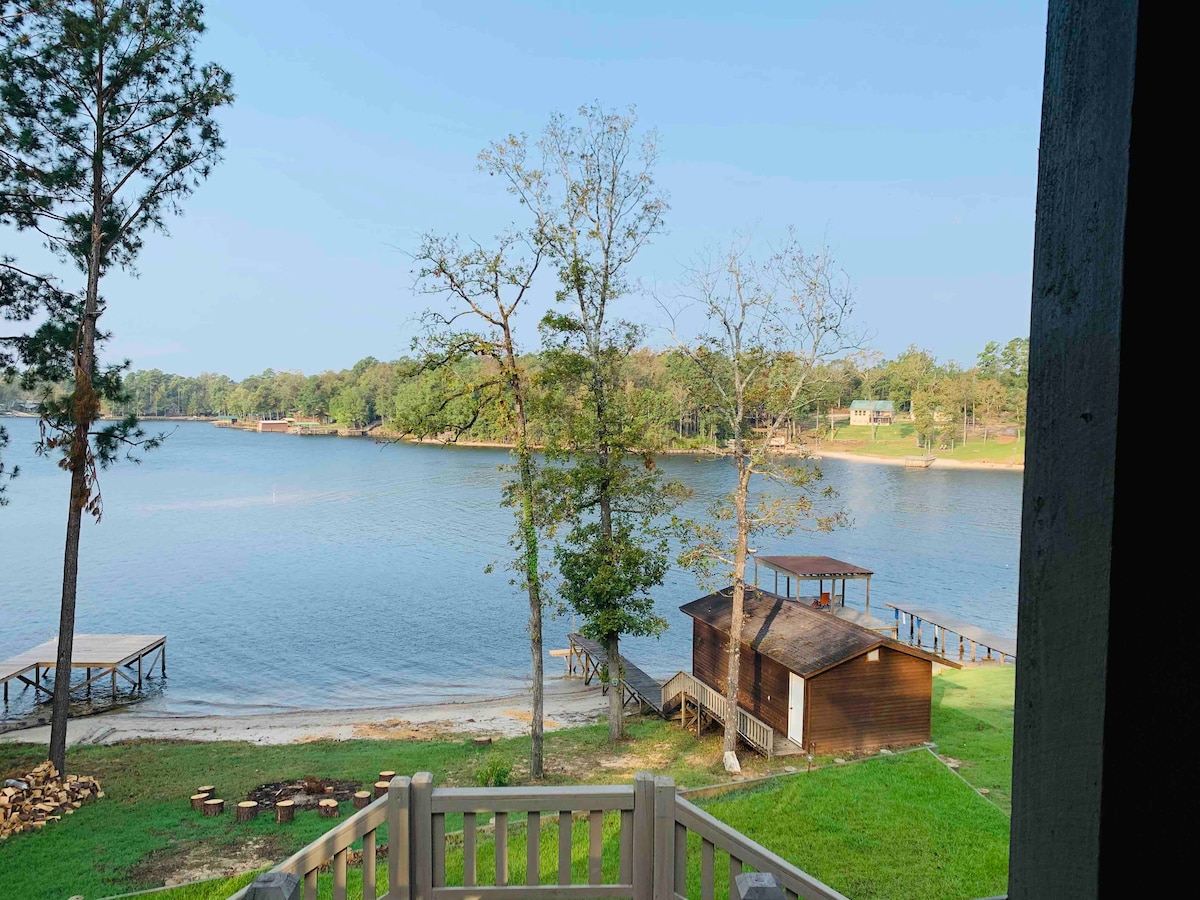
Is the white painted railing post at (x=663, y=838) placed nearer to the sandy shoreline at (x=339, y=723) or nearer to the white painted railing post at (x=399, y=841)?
the white painted railing post at (x=399, y=841)

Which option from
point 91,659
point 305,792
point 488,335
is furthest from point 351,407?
point 305,792

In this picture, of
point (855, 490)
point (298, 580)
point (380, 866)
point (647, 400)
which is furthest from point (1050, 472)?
point (855, 490)

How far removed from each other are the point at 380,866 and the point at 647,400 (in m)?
11.1

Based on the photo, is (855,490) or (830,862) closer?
(830,862)

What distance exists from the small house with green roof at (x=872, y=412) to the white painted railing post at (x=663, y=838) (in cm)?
9094

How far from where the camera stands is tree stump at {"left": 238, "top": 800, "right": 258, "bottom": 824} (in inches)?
490

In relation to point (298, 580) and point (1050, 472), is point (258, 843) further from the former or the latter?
point (298, 580)

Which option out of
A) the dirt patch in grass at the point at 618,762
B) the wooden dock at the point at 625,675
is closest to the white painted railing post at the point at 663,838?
the dirt patch in grass at the point at 618,762

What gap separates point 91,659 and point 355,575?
14198 millimetres

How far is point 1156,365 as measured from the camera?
2.41ft

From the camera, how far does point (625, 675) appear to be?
71.7 ft

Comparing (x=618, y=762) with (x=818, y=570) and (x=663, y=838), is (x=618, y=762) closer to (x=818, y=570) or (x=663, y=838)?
(x=818, y=570)

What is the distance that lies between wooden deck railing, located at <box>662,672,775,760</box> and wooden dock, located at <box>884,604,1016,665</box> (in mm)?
7713

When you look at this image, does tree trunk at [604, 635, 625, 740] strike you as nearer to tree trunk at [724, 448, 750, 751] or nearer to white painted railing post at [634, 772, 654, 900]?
tree trunk at [724, 448, 750, 751]
